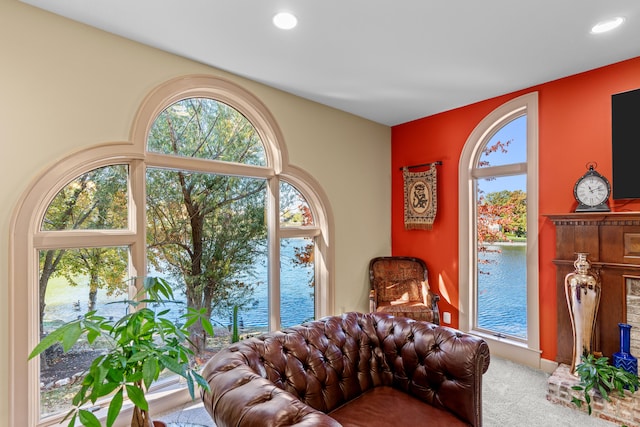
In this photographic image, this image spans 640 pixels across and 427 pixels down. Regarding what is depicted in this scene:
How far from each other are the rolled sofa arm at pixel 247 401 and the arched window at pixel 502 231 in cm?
299

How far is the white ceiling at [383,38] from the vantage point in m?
2.07

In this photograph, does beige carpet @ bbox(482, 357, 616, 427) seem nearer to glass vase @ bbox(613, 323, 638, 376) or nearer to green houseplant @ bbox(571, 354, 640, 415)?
green houseplant @ bbox(571, 354, 640, 415)

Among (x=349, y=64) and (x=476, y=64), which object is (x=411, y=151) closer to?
(x=476, y=64)

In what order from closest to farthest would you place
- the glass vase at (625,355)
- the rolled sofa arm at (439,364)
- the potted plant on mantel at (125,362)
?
the potted plant on mantel at (125,362), the rolled sofa arm at (439,364), the glass vase at (625,355)

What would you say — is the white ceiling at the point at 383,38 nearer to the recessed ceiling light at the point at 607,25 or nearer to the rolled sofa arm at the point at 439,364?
the recessed ceiling light at the point at 607,25

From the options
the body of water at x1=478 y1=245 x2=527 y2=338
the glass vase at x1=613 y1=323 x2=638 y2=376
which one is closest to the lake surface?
the body of water at x1=478 y1=245 x2=527 y2=338

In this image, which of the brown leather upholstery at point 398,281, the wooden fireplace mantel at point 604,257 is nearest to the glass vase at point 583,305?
the wooden fireplace mantel at point 604,257

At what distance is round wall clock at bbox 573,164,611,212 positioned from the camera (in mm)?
2848

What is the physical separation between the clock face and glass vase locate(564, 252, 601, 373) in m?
0.47

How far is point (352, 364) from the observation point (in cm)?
207

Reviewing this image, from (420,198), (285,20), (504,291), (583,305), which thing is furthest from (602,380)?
(285,20)

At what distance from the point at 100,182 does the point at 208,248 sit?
969mm

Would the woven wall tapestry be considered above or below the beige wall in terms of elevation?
below

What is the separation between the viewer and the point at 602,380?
2568mm
